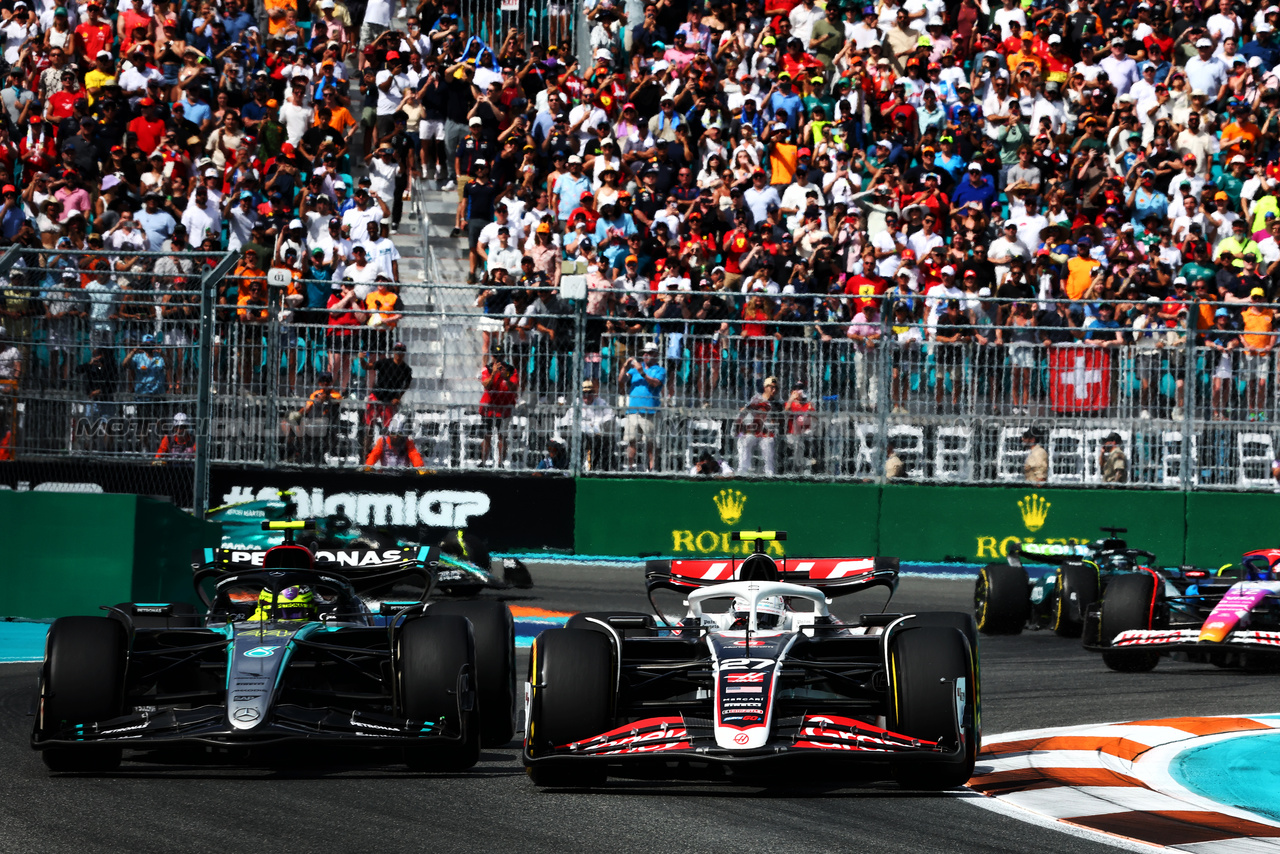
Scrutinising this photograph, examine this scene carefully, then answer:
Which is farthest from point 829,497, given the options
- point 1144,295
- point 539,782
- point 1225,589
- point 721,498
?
point 539,782

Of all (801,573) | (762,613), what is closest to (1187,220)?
(801,573)

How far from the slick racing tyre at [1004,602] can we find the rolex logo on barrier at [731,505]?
4.56m

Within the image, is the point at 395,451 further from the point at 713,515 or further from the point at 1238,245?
the point at 1238,245

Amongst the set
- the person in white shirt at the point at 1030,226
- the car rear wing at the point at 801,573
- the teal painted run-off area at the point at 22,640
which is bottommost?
the teal painted run-off area at the point at 22,640

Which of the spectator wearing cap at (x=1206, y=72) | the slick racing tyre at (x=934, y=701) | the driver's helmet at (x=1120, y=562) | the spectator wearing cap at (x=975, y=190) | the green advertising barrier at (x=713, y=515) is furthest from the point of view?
the spectator wearing cap at (x=1206, y=72)

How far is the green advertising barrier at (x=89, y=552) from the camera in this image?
1400 cm

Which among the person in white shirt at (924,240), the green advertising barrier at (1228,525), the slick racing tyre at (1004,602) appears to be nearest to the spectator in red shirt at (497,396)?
the person in white shirt at (924,240)

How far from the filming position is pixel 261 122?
22812mm

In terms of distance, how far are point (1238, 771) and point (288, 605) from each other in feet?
14.9

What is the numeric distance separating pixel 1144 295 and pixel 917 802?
13.9 meters

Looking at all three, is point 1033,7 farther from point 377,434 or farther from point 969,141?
point 377,434

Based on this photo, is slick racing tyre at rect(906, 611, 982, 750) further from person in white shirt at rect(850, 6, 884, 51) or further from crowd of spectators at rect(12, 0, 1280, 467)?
person in white shirt at rect(850, 6, 884, 51)

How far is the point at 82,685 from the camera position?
8.05 metres

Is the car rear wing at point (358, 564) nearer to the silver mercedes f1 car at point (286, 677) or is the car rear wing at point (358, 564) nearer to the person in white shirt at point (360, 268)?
the silver mercedes f1 car at point (286, 677)
